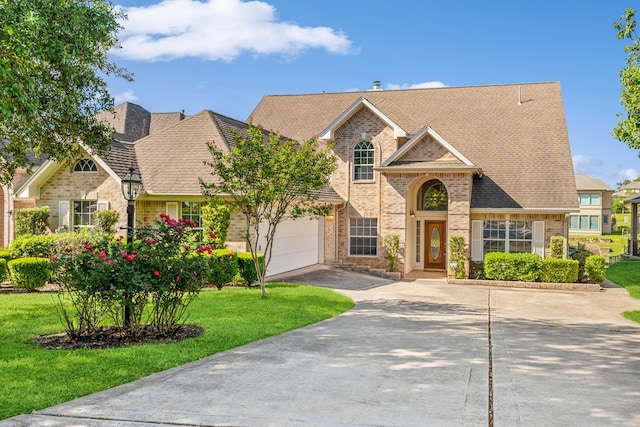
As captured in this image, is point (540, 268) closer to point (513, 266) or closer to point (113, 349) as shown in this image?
point (513, 266)

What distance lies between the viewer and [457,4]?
16688mm

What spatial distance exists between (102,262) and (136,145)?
1424 cm

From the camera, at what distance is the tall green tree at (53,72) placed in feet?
28.8

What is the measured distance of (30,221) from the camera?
67.5ft

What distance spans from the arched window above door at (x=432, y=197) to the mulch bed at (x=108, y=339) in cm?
1660

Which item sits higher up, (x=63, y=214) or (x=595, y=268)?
(x=63, y=214)

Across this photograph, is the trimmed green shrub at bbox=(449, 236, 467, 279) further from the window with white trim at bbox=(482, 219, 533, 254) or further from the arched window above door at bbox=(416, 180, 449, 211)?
the arched window above door at bbox=(416, 180, 449, 211)

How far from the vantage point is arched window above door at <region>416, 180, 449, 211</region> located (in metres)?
24.9

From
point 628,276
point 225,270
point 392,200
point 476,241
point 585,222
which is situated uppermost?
point 392,200

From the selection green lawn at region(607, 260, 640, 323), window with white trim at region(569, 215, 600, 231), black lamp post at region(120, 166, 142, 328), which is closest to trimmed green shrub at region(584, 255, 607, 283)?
green lawn at region(607, 260, 640, 323)

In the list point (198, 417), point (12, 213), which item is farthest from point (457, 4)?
point (12, 213)

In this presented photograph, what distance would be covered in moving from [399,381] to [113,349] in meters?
4.69

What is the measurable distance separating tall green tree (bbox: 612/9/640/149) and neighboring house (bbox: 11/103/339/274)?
12.2 metres

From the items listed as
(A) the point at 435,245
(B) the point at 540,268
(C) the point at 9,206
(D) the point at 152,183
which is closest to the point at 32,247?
(D) the point at 152,183
